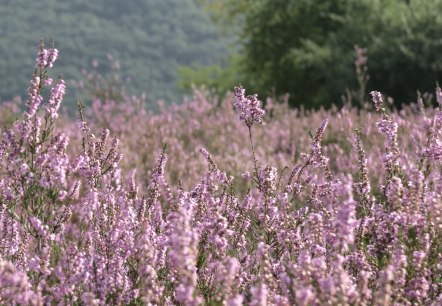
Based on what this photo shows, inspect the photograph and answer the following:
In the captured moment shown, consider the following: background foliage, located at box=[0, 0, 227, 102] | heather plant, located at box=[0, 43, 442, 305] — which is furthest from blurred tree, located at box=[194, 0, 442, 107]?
heather plant, located at box=[0, 43, 442, 305]

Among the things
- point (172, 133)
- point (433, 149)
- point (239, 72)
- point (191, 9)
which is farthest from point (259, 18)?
point (191, 9)

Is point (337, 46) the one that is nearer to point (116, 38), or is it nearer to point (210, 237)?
point (210, 237)

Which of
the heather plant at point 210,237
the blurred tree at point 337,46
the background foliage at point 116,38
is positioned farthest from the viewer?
the background foliage at point 116,38

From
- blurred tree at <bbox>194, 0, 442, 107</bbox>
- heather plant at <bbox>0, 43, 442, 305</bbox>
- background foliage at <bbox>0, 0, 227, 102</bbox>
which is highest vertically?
background foliage at <bbox>0, 0, 227, 102</bbox>

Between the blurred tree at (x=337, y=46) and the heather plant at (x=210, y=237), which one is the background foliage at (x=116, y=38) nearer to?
the blurred tree at (x=337, y=46)

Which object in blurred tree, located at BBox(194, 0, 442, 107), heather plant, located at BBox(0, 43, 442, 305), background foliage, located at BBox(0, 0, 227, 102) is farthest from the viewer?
background foliage, located at BBox(0, 0, 227, 102)

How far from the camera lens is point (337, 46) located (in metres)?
17.7

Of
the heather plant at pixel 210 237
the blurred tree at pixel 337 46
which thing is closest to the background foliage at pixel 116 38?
the blurred tree at pixel 337 46

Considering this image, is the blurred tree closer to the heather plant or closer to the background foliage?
Result: the background foliage

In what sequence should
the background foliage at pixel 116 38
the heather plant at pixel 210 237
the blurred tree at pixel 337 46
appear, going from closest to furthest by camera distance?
the heather plant at pixel 210 237, the blurred tree at pixel 337 46, the background foliage at pixel 116 38

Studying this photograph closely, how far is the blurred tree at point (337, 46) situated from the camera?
51.7 ft

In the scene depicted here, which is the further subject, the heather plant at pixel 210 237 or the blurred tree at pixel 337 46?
the blurred tree at pixel 337 46

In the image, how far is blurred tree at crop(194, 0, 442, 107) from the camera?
51.7ft

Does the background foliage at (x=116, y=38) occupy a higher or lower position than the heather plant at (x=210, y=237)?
higher
